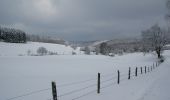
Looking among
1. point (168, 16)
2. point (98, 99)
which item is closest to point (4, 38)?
point (168, 16)

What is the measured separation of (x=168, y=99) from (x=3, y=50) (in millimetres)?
101057

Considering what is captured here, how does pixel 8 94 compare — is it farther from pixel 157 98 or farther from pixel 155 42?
pixel 155 42

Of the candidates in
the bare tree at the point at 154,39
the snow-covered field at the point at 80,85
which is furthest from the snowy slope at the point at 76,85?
the bare tree at the point at 154,39

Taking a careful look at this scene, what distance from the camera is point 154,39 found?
61.4m

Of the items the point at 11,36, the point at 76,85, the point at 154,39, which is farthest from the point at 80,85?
the point at 11,36

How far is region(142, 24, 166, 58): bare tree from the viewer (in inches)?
2397

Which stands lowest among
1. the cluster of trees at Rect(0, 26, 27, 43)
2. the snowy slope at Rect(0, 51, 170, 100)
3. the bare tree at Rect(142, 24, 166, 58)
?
the snowy slope at Rect(0, 51, 170, 100)

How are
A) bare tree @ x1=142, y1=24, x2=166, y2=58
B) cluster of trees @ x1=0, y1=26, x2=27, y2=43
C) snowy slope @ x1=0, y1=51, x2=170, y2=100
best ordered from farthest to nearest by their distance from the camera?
cluster of trees @ x1=0, y1=26, x2=27, y2=43 < bare tree @ x1=142, y1=24, x2=166, y2=58 < snowy slope @ x1=0, y1=51, x2=170, y2=100

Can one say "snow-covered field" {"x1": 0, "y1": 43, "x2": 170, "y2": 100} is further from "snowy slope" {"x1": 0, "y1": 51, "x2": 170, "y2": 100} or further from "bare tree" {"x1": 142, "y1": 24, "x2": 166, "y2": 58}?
"bare tree" {"x1": 142, "y1": 24, "x2": 166, "y2": 58}

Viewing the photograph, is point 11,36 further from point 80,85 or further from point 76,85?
point 80,85

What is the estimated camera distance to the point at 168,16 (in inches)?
926

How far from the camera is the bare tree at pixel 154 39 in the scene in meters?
60.9

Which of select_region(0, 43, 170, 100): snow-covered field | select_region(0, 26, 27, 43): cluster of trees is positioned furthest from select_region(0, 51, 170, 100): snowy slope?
select_region(0, 26, 27, 43): cluster of trees

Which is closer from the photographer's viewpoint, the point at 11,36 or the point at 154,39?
the point at 154,39
